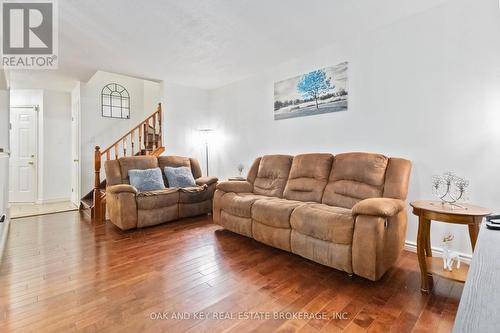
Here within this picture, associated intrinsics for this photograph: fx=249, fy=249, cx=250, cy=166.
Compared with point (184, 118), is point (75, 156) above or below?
below

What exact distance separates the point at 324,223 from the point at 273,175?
1.37 meters

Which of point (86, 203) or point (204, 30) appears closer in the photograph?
point (204, 30)

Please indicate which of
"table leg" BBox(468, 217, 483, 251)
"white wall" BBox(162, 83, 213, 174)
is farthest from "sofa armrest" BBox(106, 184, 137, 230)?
"table leg" BBox(468, 217, 483, 251)

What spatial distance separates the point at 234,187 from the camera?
319 centimetres

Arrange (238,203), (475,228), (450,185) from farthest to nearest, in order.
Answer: (238,203), (450,185), (475,228)

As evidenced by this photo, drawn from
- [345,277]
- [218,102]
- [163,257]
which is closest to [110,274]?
[163,257]

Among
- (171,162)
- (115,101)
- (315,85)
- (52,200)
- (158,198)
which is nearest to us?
(315,85)

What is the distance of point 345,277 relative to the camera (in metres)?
2.05

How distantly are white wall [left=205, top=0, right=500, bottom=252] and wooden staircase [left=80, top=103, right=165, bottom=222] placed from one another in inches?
112

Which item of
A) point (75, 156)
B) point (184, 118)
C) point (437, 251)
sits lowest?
point (437, 251)

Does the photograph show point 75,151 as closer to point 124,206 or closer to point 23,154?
point 23,154

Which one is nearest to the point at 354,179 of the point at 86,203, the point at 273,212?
the point at 273,212

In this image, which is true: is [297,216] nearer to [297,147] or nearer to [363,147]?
[363,147]

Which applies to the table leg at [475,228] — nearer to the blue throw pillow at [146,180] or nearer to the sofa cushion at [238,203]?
the sofa cushion at [238,203]
